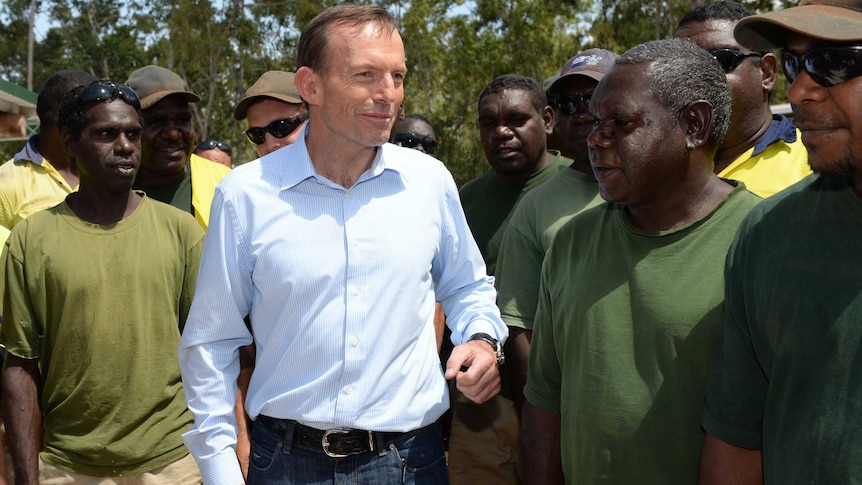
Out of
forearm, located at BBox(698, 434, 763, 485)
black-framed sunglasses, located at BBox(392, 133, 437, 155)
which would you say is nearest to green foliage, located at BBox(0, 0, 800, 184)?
black-framed sunglasses, located at BBox(392, 133, 437, 155)

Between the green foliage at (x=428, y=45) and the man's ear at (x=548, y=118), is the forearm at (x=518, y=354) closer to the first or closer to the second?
the man's ear at (x=548, y=118)

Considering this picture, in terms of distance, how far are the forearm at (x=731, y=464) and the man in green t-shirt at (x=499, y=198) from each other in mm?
1863

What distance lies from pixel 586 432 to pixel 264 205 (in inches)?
47.3

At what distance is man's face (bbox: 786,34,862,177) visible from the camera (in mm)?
2012

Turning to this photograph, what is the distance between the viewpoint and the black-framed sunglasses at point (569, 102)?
431cm

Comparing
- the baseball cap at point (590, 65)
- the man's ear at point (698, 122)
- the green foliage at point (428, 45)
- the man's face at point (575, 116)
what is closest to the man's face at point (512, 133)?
the man's face at point (575, 116)

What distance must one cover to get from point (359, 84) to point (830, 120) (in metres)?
1.45

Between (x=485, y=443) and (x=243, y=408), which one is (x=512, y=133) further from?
(x=243, y=408)

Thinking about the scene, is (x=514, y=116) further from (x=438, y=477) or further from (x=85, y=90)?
(x=438, y=477)

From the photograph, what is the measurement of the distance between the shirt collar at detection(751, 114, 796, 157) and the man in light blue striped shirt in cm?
133

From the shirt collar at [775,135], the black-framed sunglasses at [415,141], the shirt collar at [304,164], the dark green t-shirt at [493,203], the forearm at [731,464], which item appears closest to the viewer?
the forearm at [731,464]

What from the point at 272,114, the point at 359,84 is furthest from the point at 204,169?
the point at 359,84

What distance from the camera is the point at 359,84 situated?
2912 mm

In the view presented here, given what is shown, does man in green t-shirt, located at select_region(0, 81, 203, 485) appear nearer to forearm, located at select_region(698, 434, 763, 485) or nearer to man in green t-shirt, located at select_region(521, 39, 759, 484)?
man in green t-shirt, located at select_region(521, 39, 759, 484)
